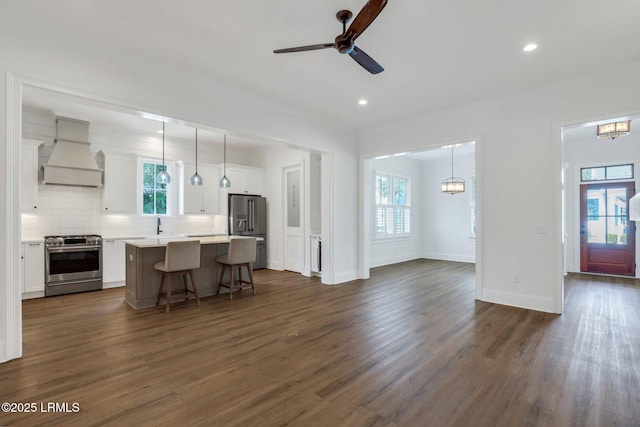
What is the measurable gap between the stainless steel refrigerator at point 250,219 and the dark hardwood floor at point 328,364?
2751mm

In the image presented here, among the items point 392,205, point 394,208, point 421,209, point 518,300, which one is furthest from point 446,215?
point 518,300

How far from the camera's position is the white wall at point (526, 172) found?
12.6 feet

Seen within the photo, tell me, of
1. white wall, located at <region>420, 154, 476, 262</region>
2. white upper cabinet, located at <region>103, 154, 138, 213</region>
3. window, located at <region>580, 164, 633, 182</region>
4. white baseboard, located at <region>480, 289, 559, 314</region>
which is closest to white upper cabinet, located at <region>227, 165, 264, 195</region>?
white upper cabinet, located at <region>103, 154, 138, 213</region>

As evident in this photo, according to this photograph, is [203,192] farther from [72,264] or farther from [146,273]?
[146,273]

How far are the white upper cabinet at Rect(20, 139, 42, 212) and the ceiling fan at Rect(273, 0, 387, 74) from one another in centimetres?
495

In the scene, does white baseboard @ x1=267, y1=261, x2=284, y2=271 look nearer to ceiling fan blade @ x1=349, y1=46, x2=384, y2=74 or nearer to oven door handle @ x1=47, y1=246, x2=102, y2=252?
oven door handle @ x1=47, y1=246, x2=102, y2=252

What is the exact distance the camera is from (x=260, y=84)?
13.5 ft

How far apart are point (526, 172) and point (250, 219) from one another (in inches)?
219

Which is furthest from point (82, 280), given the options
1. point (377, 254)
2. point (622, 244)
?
point (622, 244)

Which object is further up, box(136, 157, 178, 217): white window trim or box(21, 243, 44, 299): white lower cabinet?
box(136, 157, 178, 217): white window trim

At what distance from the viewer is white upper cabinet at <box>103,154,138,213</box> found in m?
5.76

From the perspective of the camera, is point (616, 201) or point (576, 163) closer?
point (616, 201)

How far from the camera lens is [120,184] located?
232 inches

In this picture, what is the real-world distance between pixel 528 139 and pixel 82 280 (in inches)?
289
